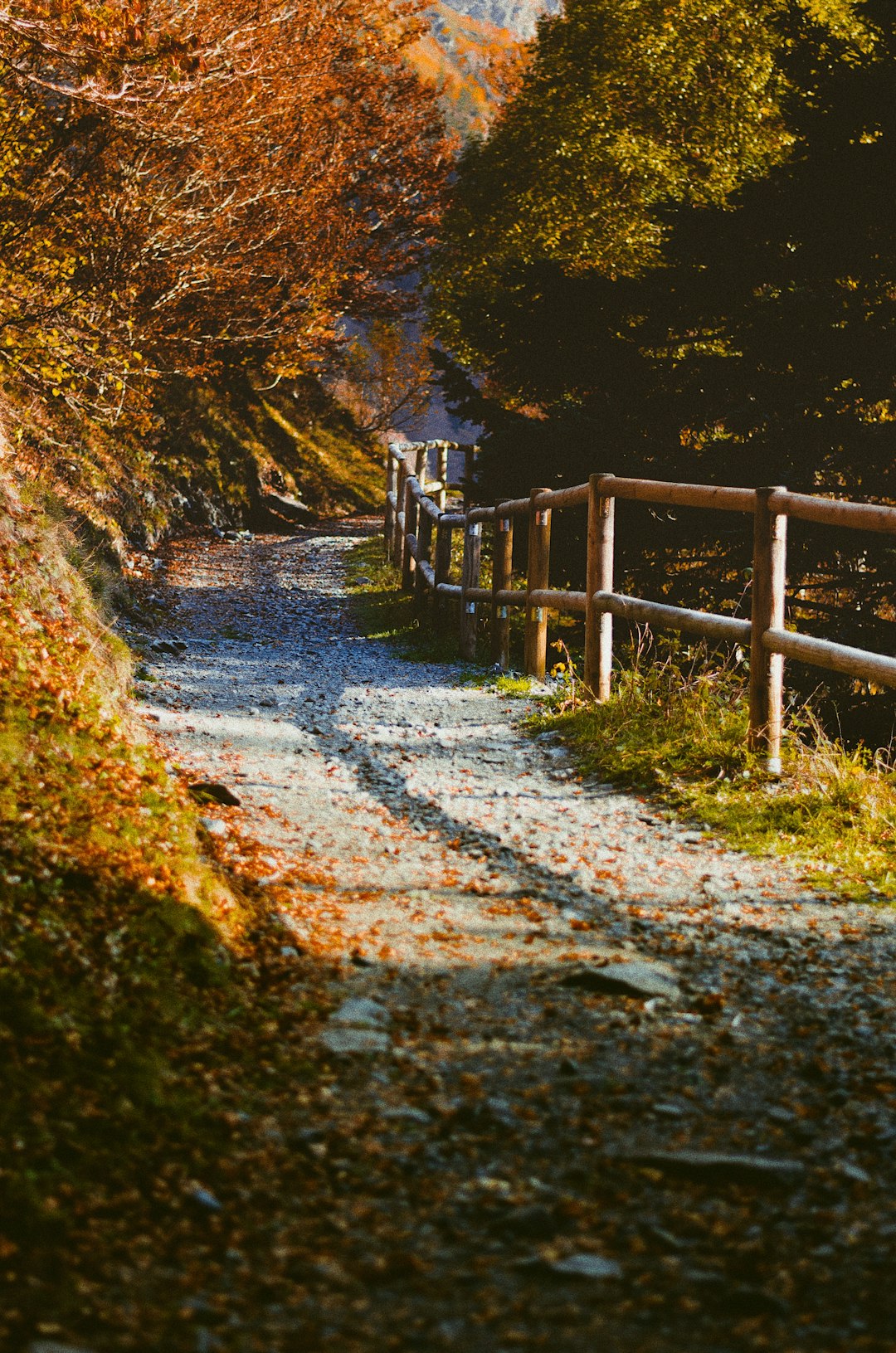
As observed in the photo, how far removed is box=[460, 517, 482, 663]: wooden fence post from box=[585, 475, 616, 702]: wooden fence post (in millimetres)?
2482

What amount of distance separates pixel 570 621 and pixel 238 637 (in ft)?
11.4

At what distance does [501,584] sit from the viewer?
34.0 ft

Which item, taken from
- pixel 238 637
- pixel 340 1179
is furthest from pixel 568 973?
pixel 238 637

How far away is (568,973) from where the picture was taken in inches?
156

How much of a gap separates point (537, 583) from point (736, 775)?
3338mm

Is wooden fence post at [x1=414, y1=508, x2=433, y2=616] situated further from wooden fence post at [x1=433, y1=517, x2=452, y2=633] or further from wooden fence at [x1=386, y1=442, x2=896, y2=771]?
wooden fence post at [x1=433, y1=517, x2=452, y2=633]

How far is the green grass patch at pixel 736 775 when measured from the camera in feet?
18.2

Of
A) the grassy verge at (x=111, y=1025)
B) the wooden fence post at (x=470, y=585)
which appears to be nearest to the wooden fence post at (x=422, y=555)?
the wooden fence post at (x=470, y=585)

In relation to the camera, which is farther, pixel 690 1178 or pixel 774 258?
pixel 774 258

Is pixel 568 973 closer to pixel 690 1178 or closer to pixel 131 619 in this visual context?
pixel 690 1178

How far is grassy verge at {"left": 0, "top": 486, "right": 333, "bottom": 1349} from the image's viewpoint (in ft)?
7.84

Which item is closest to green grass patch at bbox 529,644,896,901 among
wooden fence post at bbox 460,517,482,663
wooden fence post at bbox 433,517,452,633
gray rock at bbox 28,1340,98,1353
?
wooden fence post at bbox 460,517,482,663

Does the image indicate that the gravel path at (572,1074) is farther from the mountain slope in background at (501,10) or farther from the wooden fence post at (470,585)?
the mountain slope in background at (501,10)

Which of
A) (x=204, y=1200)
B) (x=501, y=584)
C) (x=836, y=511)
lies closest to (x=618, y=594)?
(x=501, y=584)
